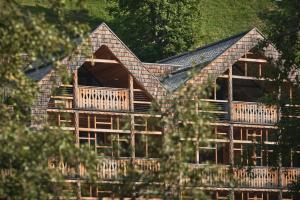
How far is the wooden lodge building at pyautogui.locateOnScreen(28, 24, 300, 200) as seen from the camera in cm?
5616

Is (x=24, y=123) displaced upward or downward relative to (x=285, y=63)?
downward

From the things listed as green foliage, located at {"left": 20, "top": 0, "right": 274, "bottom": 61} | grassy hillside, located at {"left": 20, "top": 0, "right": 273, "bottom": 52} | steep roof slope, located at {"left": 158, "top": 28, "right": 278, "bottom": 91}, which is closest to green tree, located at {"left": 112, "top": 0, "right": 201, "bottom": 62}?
green foliage, located at {"left": 20, "top": 0, "right": 274, "bottom": 61}

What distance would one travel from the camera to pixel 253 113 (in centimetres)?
6112

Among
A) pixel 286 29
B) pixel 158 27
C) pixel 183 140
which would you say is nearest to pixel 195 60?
pixel 158 27

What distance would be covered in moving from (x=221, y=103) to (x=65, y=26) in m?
31.5

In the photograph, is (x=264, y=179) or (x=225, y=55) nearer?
(x=225, y=55)

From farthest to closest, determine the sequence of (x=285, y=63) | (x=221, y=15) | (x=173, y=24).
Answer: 1. (x=221, y=15)
2. (x=173, y=24)
3. (x=285, y=63)

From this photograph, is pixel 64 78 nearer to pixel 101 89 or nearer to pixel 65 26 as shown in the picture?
pixel 65 26

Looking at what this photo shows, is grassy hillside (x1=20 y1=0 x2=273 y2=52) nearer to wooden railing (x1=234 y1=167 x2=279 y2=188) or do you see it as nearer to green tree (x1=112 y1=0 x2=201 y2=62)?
green tree (x1=112 y1=0 x2=201 y2=62)

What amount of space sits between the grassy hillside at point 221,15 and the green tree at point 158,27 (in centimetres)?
1478

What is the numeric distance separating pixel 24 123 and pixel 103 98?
1043 inches

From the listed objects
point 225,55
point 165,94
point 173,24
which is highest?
point 173,24

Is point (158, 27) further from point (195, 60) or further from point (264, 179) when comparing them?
point (264, 179)

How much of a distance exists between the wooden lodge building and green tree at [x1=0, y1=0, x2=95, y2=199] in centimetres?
2295
